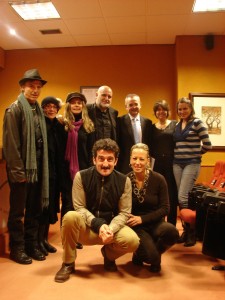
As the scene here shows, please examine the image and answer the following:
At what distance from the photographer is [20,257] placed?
2.45 m

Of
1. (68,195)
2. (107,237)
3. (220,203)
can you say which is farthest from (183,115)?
(107,237)

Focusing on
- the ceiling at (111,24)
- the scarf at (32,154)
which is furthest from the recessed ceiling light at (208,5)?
the scarf at (32,154)

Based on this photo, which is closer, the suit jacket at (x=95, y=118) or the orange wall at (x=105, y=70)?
the suit jacket at (x=95, y=118)

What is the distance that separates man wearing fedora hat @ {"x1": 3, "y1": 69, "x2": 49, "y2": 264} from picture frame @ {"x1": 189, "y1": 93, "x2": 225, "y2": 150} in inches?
105

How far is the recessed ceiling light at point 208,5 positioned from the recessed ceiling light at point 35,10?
5.63ft

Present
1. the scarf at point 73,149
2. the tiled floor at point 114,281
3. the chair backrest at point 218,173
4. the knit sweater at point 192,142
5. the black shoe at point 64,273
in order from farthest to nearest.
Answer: the chair backrest at point 218,173, the knit sweater at point 192,142, the scarf at point 73,149, the black shoe at point 64,273, the tiled floor at point 114,281

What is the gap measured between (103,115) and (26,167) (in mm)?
932

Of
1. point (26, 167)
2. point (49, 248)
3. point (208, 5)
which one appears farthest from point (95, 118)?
point (208, 5)

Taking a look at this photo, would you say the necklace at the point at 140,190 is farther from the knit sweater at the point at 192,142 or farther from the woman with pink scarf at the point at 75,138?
the knit sweater at the point at 192,142

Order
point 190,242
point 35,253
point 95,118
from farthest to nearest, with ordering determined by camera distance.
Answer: point 190,242 < point 95,118 < point 35,253

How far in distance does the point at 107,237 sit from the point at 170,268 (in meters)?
0.71

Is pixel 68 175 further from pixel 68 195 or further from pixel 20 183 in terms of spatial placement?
pixel 20 183

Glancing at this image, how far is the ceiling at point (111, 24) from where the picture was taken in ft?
12.4

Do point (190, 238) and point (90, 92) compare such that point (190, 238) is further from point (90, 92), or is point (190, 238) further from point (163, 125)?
point (90, 92)
